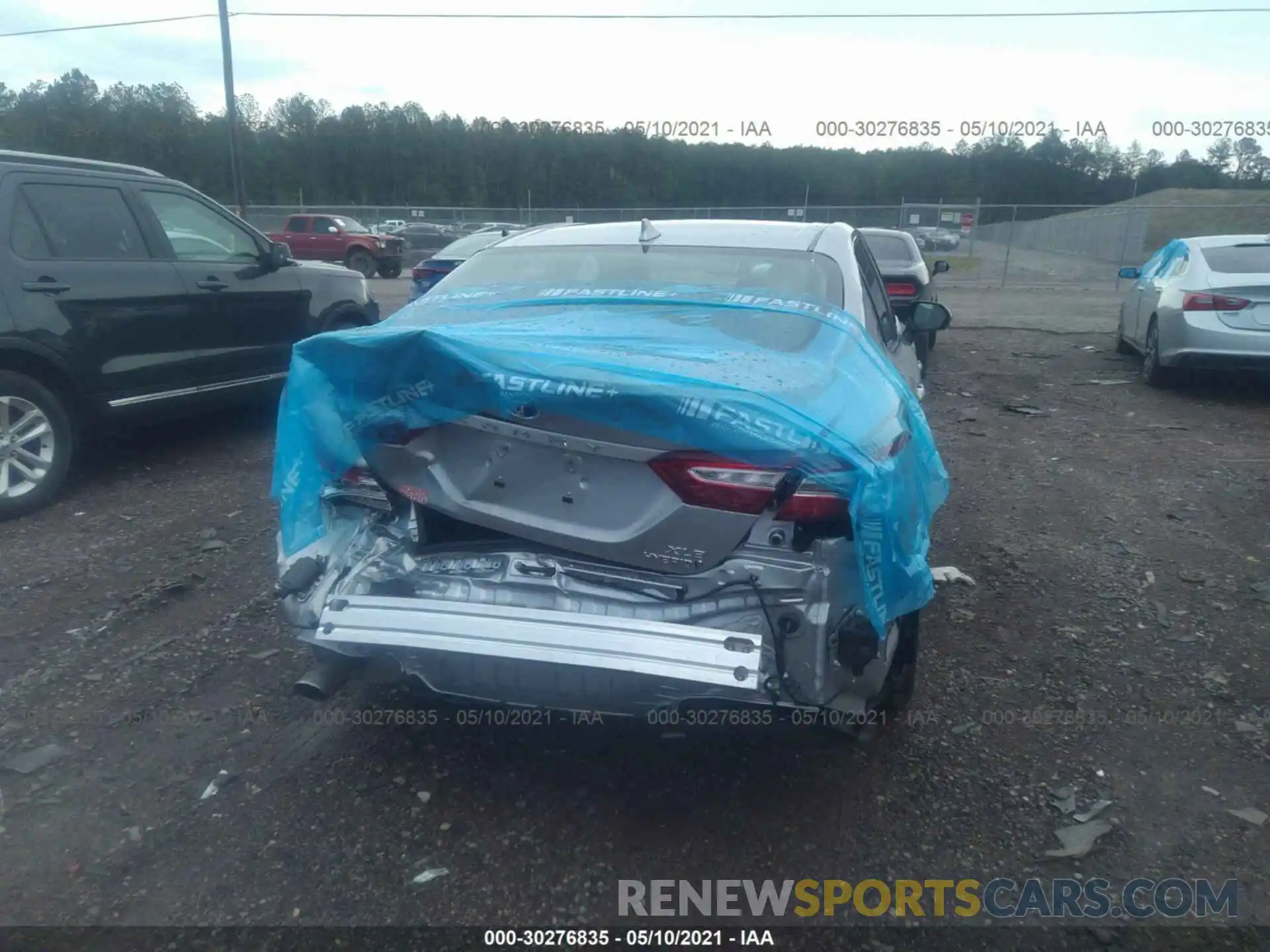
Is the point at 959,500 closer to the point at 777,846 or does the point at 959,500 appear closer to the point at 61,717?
the point at 777,846

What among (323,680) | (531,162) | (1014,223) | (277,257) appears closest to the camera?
(323,680)

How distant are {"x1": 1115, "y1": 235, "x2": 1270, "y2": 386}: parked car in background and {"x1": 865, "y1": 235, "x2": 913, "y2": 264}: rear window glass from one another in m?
2.81

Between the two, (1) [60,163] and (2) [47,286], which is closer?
(2) [47,286]

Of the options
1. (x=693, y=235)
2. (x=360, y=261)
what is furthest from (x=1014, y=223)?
(x=693, y=235)

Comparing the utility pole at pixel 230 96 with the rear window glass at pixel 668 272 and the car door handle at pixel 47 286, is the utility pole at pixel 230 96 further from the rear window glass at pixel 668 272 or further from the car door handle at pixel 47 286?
the rear window glass at pixel 668 272

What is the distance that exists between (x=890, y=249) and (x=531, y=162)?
3800 centimetres

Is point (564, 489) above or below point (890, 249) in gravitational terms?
below

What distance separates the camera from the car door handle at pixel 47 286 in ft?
17.5

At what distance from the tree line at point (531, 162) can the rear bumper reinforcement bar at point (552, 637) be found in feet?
111

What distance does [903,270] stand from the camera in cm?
1116

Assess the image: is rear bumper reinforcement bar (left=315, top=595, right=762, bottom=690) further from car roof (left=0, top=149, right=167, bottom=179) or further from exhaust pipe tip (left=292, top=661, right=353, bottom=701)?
car roof (left=0, top=149, right=167, bottom=179)

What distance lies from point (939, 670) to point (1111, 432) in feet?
16.2

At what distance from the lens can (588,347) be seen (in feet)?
9.68

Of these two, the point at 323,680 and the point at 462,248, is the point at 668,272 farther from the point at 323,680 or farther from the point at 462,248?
the point at 462,248
